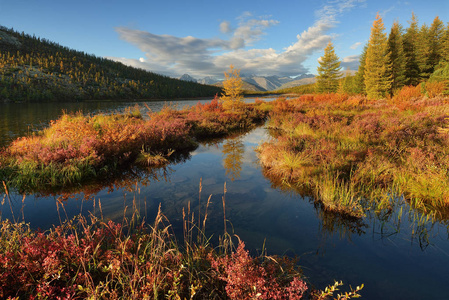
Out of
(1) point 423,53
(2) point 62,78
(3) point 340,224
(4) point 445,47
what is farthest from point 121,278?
(2) point 62,78

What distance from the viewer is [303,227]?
178 inches

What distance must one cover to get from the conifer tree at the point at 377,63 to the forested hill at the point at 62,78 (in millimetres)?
76091

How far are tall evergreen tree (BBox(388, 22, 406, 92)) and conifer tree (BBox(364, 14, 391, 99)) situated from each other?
185 cm

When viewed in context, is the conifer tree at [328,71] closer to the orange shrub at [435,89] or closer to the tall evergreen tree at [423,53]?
the tall evergreen tree at [423,53]

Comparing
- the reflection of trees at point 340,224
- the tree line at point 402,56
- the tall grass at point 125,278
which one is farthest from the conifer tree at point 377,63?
the tall grass at point 125,278

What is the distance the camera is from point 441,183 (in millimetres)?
4887

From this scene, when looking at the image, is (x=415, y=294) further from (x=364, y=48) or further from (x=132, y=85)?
(x=132, y=85)

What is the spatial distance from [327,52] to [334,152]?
52003 millimetres

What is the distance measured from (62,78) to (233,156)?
311 feet

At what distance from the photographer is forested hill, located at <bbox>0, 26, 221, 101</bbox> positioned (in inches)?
2401

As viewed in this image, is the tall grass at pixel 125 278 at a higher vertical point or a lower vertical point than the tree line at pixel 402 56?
lower

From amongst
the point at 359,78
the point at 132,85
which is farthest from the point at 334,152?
the point at 132,85

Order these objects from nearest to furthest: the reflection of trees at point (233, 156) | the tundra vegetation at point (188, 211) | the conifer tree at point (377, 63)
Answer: the tundra vegetation at point (188, 211), the reflection of trees at point (233, 156), the conifer tree at point (377, 63)

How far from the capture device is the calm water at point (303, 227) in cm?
318
